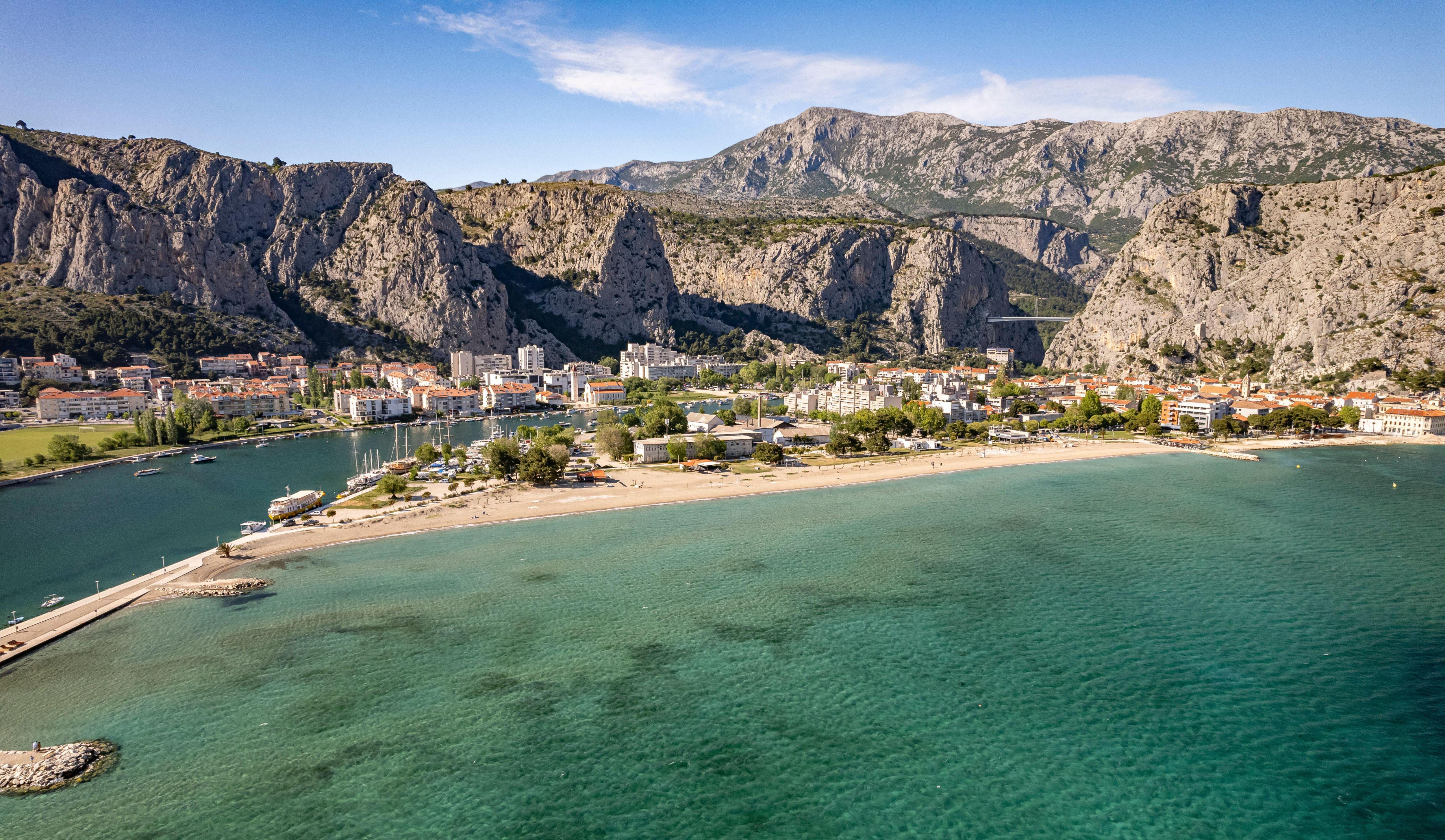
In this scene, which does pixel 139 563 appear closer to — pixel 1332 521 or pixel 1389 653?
pixel 1389 653

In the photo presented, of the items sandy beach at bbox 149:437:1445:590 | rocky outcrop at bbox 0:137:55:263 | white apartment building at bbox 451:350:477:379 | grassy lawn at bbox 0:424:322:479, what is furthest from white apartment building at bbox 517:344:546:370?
sandy beach at bbox 149:437:1445:590

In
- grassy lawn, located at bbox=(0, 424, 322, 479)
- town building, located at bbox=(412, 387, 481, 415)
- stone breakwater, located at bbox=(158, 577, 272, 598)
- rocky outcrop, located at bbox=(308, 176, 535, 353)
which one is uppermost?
rocky outcrop, located at bbox=(308, 176, 535, 353)

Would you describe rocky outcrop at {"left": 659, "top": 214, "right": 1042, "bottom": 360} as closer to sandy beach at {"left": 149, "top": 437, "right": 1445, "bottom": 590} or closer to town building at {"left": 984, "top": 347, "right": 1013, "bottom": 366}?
town building at {"left": 984, "top": 347, "right": 1013, "bottom": 366}

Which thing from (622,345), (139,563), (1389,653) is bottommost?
(1389,653)

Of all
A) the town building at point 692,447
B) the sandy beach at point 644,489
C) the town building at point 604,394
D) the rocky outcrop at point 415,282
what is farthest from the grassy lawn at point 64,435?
the rocky outcrop at point 415,282

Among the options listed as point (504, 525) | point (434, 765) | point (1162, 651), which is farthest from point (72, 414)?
point (1162, 651)

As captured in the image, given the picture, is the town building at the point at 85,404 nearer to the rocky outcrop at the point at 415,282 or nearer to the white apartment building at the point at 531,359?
the rocky outcrop at the point at 415,282

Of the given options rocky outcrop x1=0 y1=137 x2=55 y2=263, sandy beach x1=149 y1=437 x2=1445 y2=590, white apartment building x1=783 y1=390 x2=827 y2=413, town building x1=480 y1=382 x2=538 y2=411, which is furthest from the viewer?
rocky outcrop x1=0 y1=137 x2=55 y2=263

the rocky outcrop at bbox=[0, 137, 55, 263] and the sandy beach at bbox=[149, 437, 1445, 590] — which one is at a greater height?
the rocky outcrop at bbox=[0, 137, 55, 263]
